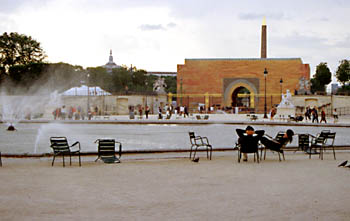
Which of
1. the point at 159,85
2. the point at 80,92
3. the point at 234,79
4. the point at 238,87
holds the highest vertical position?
the point at 234,79

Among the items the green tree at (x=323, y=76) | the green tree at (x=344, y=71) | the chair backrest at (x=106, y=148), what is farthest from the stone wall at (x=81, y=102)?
the chair backrest at (x=106, y=148)

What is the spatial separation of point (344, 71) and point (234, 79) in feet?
65.9

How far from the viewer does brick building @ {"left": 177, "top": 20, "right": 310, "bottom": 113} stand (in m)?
59.7

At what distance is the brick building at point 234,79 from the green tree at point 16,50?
2401cm

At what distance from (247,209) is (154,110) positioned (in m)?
54.7

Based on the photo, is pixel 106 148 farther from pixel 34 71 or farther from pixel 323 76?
pixel 323 76

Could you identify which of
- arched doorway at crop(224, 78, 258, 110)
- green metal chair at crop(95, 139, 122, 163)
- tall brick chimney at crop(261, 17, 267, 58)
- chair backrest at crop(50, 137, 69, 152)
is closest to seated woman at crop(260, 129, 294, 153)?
green metal chair at crop(95, 139, 122, 163)

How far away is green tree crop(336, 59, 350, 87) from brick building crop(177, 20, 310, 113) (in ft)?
33.8

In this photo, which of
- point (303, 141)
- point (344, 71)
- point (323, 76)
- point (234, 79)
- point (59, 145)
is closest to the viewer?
point (59, 145)

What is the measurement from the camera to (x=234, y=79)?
61.1 metres

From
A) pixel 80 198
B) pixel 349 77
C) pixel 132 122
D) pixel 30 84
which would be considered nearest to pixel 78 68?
pixel 30 84

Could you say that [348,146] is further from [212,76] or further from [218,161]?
[212,76]

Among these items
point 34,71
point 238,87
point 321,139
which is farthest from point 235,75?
point 321,139

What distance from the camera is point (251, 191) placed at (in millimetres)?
7949
